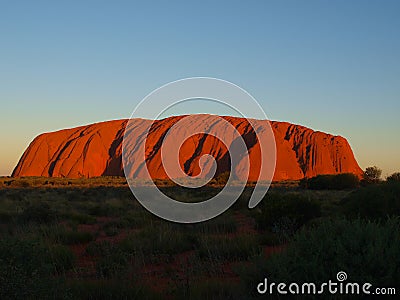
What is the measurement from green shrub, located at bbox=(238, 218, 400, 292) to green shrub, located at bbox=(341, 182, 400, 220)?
20.0ft

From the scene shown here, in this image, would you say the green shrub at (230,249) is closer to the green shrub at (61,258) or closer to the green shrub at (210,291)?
the green shrub at (210,291)

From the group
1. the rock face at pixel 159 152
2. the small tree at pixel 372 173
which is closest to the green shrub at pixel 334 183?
the small tree at pixel 372 173

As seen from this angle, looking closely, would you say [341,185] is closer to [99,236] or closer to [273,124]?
[99,236]

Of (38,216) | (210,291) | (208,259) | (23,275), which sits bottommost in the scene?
(208,259)

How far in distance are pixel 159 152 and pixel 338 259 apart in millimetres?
77424

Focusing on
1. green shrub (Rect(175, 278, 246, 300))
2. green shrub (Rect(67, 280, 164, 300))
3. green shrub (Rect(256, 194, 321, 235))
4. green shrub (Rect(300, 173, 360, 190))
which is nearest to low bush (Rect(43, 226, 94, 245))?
green shrub (Rect(256, 194, 321, 235))

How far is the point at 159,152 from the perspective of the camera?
82.1 m

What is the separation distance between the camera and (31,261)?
19.4ft

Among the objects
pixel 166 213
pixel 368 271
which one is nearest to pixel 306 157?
pixel 166 213

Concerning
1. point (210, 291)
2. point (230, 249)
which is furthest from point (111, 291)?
point (230, 249)

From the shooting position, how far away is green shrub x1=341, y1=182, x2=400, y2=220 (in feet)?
38.3

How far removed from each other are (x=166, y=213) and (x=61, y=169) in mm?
71409

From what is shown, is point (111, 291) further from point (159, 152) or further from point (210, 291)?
point (159, 152)

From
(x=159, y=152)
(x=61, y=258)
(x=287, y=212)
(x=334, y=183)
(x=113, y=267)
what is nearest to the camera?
(x=113, y=267)
